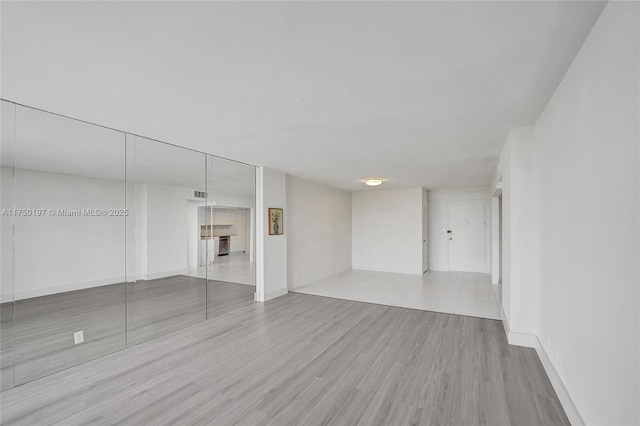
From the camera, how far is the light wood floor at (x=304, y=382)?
2119 millimetres

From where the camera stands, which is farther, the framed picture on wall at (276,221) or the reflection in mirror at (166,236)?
the framed picture on wall at (276,221)

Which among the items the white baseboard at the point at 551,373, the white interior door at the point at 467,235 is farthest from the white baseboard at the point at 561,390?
the white interior door at the point at 467,235

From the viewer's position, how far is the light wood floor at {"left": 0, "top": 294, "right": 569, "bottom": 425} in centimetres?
212

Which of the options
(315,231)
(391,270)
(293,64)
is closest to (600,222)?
(293,64)

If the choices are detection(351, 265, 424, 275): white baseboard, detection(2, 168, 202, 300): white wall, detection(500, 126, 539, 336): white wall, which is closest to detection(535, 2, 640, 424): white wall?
detection(500, 126, 539, 336): white wall

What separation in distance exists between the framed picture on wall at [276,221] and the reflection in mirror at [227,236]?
0.36 metres

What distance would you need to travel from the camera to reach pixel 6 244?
8.43ft

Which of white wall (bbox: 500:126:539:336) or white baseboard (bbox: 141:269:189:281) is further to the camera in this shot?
white baseboard (bbox: 141:269:189:281)

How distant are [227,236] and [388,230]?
521 cm

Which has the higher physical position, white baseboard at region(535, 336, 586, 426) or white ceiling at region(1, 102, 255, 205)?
white ceiling at region(1, 102, 255, 205)

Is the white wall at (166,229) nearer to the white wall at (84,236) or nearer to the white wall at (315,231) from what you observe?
the white wall at (84,236)

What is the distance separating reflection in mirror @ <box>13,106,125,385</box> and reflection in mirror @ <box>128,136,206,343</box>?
9.3 inches

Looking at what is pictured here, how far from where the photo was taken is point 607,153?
58.6 inches

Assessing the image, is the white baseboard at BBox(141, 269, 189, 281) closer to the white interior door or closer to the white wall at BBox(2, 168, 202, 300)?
the white wall at BBox(2, 168, 202, 300)
